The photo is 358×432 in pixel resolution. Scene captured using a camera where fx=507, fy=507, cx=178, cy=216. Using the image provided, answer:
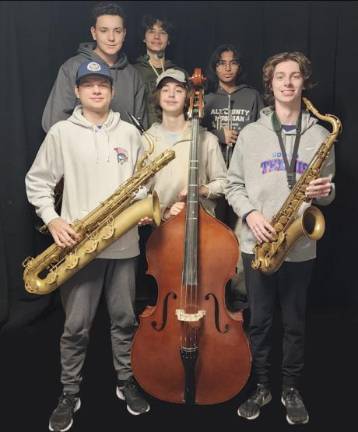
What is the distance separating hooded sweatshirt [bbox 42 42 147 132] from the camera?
9.18 feet

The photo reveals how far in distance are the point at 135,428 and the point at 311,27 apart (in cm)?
268

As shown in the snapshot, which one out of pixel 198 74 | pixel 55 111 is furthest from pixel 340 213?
pixel 55 111

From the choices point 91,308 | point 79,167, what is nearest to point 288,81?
point 79,167

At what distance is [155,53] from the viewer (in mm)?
3027

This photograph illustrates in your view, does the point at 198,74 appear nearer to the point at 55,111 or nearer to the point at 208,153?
the point at 208,153

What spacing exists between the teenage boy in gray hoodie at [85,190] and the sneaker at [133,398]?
0.80 ft

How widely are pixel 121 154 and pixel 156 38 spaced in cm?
102

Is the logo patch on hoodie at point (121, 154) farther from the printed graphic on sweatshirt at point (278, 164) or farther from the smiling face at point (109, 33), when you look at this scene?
the smiling face at point (109, 33)

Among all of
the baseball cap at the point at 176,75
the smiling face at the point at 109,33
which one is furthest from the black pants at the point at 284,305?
the smiling face at the point at 109,33

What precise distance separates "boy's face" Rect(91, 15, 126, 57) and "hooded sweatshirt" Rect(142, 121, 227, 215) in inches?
22.8

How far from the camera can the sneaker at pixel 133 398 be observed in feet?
8.04

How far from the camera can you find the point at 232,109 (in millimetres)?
2979

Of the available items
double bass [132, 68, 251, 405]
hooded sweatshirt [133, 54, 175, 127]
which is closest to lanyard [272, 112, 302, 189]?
double bass [132, 68, 251, 405]

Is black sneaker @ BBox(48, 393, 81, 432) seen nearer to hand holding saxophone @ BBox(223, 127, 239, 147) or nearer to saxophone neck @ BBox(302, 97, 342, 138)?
hand holding saxophone @ BBox(223, 127, 239, 147)
